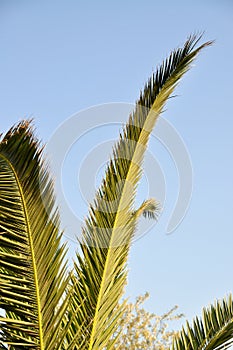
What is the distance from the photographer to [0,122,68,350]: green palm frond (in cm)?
347

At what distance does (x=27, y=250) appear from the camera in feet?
11.7

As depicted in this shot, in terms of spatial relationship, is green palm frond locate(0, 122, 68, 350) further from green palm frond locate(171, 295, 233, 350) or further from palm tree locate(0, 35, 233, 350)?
green palm frond locate(171, 295, 233, 350)

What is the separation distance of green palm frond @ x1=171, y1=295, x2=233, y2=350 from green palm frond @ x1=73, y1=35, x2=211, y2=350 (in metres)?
0.82

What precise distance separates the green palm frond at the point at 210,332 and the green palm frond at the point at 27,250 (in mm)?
1459

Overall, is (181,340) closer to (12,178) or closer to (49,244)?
(49,244)

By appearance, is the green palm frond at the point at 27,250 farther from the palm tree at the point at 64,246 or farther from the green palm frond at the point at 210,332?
the green palm frond at the point at 210,332

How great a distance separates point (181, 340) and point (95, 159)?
201 centimetres

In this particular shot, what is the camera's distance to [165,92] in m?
4.35

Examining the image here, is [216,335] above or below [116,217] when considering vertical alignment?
below

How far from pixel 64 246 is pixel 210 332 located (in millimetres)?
1792

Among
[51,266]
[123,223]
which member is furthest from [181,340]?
[51,266]

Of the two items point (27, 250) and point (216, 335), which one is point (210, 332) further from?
point (27, 250)

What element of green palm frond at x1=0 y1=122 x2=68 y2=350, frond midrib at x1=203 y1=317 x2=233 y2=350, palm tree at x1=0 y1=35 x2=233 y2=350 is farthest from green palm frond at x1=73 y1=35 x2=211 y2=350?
frond midrib at x1=203 y1=317 x2=233 y2=350

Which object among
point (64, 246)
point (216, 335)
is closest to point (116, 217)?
point (64, 246)
